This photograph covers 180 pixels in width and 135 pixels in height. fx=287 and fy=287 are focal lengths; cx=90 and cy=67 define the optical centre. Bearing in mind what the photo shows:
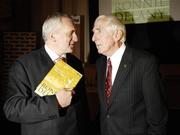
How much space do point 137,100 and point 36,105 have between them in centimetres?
65

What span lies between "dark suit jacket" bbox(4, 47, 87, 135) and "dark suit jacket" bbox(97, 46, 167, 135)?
219 mm

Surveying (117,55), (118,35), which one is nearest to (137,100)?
(117,55)

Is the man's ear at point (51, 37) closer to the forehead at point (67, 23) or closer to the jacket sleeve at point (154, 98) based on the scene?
Result: the forehead at point (67, 23)

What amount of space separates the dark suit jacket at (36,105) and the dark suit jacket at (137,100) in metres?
0.22

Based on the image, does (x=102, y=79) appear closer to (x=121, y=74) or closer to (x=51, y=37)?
(x=121, y=74)

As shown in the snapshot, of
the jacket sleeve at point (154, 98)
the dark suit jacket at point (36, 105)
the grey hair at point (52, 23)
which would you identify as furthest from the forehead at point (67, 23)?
the jacket sleeve at point (154, 98)

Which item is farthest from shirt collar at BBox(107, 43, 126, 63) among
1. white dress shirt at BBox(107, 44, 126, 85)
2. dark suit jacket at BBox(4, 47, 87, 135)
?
dark suit jacket at BBox(4, 47, 87, 135)

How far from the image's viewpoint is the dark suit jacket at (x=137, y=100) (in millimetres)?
1781

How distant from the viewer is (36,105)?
1565 millimetres

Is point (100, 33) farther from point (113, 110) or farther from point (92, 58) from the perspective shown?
point (92, 58)

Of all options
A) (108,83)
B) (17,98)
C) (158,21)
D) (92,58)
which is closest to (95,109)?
(92,58)

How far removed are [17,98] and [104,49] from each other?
26.0 inches

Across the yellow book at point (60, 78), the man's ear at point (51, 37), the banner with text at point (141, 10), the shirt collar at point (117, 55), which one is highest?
the banner with text at point (141, 10)

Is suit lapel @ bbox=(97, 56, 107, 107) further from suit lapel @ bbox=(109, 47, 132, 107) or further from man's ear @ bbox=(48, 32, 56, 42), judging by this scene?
man's ear @ bbox=(48, 32, 56, 42)
